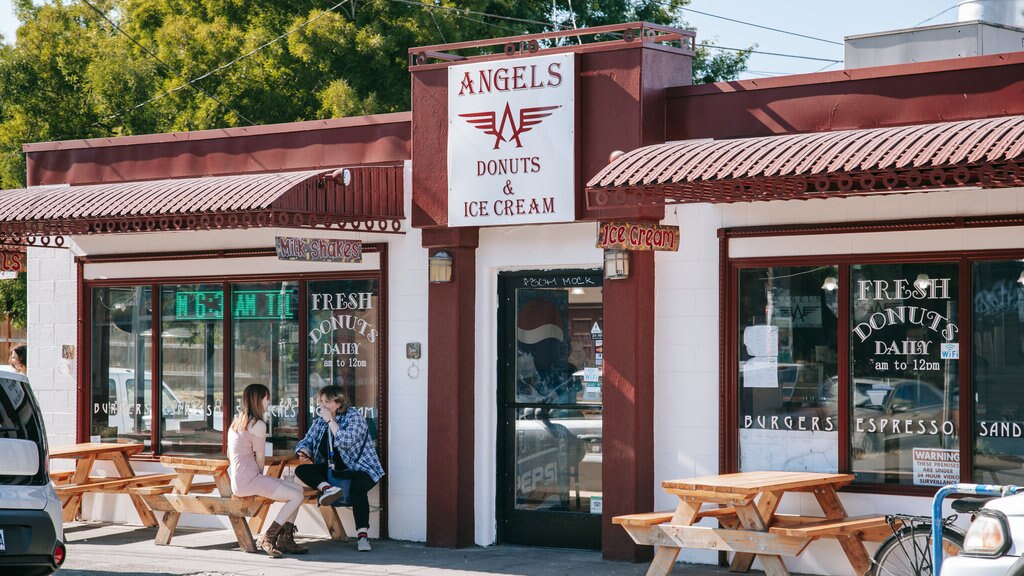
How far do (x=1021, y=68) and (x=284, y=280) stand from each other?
22.7 feet

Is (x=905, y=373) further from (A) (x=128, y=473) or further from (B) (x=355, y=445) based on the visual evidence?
(A) (x=128, y=473)

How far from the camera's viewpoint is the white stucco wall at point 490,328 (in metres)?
12.0

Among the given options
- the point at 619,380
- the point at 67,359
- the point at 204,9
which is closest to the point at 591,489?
the point at 619,380

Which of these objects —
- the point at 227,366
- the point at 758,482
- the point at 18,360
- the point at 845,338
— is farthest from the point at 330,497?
the point at 18,360

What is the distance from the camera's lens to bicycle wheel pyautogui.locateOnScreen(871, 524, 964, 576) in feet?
29.0

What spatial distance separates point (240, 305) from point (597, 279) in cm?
386

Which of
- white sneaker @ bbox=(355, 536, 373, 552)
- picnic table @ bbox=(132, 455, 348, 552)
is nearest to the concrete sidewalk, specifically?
white sneaker @ bbox=(355, 536, 373, 552)

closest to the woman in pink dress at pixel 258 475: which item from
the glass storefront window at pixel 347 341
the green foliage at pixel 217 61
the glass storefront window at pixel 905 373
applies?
the glass storefront window at pixel 347 341

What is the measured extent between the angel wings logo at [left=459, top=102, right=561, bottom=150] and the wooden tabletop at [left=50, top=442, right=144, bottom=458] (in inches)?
198

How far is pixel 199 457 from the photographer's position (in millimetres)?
13734

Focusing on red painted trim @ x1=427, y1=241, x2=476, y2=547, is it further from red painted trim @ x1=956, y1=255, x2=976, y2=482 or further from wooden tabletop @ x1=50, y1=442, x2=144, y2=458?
red painted trim @ x1=956, y1=255, x2=976, y2=482

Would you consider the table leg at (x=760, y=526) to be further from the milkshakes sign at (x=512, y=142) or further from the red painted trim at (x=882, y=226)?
the milkshakes sign at (x=512, y=142)

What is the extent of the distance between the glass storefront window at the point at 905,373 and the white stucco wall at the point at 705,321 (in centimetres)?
25

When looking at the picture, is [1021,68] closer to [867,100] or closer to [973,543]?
[867,100]
